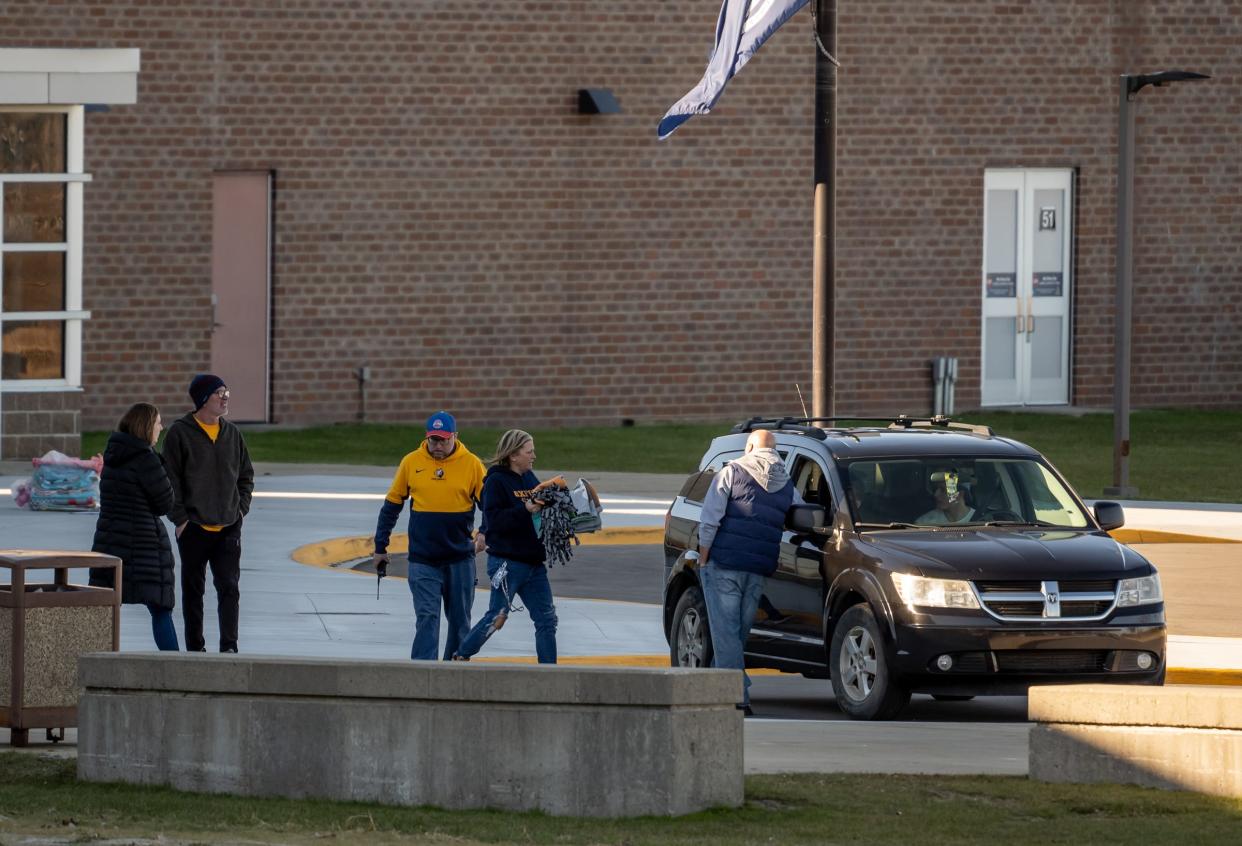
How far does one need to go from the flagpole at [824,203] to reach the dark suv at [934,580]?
16.2 ft

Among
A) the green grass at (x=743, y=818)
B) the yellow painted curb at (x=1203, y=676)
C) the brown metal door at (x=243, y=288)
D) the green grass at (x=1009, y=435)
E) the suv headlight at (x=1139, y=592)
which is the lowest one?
the yellow painted curb at (x=1203, y=676)

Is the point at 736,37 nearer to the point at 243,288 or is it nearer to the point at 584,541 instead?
the point at 584,541

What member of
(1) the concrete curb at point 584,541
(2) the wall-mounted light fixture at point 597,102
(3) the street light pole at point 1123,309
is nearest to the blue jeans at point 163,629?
(1) the concrete curb at point 584,541

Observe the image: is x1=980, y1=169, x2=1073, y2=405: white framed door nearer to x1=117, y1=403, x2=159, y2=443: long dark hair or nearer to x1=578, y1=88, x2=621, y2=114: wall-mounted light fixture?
x1=578, y1=88, x2=621, y2=114: wall-mounted light fixture

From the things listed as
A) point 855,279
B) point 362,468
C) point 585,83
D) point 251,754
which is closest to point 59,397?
point 362,468

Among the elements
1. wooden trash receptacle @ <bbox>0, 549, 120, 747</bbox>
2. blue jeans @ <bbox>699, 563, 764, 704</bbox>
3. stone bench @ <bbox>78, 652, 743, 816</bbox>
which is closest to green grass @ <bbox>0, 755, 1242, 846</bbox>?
stone bench @ <bbox>78, 652, 743, 816</bbox>

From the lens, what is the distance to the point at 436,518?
13.7m

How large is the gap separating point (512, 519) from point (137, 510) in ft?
7.15

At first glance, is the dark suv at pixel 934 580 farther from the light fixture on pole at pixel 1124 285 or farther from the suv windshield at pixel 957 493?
the light fixture on pole at pixel 1124 285

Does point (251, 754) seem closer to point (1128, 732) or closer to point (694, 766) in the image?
point (694, 766)

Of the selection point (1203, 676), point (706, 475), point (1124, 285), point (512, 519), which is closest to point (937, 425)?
point (706, 475)

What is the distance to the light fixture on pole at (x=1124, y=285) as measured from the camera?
25484 millimetres

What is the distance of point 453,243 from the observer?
109ft

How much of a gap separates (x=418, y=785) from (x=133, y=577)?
3885 mm
